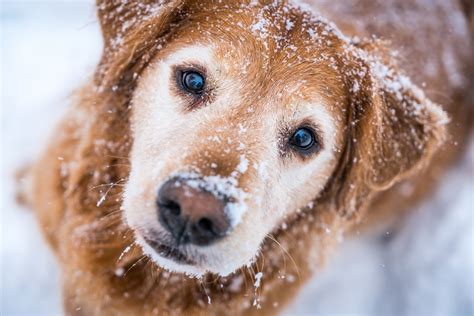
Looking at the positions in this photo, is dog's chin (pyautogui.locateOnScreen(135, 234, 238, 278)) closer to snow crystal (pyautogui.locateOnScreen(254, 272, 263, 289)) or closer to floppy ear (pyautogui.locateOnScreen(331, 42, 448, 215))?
snow crystal (pyautogui.locateOnScreen(254, 272, 263, 289))

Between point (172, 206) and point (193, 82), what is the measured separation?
636mm

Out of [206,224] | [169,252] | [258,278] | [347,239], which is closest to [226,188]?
[206,224]

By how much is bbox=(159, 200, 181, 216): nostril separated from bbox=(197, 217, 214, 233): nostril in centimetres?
9

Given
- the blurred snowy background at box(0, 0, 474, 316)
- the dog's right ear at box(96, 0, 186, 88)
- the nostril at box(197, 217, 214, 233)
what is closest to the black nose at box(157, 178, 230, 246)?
the nostril at box(197, 217, 214, 233)

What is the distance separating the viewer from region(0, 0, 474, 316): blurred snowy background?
3.59 m

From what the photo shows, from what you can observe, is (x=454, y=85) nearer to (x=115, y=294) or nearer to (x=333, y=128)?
(x=333, y=128)

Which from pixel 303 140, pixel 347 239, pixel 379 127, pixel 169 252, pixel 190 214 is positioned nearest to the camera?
pixel 190 214

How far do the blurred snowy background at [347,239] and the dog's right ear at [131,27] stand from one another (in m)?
1.25

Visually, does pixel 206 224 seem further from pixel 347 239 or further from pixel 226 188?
pixel 347 239

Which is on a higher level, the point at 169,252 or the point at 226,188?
the point at 226,188

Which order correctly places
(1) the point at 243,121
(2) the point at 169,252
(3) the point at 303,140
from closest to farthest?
1. (2) the point at 169,252
2. (1) the point at 243,121
3. (3) the point at 303,140

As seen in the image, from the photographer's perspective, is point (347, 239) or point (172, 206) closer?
point (172, 206)

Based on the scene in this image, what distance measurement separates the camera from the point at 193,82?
203 centimetres

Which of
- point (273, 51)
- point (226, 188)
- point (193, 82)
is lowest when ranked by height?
point (226, 188)
